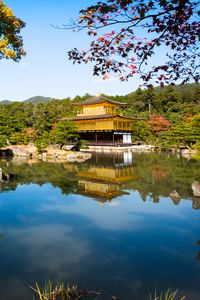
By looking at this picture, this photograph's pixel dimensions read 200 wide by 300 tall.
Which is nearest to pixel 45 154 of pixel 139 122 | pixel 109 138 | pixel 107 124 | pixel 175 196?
pixel 107 124

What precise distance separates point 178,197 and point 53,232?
554 cm

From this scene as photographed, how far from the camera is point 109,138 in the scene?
38656 millimetres

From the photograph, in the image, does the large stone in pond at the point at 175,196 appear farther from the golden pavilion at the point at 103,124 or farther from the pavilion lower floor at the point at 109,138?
the pavilion lower floor at the point at 109,138

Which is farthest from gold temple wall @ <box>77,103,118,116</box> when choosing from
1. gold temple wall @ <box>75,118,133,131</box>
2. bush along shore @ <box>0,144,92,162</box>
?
bush along shore @ <box>0,144,92,162</box>

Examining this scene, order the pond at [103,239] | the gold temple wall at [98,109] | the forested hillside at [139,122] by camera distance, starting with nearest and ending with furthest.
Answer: the pond at [103,239] < the forested hillside at [139,122] < the gold temple wall at [98,109]

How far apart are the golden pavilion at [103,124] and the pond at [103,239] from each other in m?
23.8

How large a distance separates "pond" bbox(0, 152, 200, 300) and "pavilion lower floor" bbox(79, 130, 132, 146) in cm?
2415

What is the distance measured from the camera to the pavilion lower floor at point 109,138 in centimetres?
3783

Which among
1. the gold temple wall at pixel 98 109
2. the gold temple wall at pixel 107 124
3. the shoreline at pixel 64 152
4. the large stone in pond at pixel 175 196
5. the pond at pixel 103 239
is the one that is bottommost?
A: the pond at pixel 103 239

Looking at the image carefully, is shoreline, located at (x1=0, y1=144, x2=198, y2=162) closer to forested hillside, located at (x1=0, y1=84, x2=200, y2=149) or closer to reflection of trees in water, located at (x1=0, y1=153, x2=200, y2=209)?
forested hillside, located at (x1=0, y1=84, x2=200, y2=149)

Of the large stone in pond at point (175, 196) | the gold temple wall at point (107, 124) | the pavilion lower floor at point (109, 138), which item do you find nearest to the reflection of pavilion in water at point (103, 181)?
the large stone in pond at point (175, 196)

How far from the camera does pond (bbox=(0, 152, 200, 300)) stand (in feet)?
16.9

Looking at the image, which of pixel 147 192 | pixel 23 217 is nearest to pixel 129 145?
pixel 147 192

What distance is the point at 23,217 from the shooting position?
356 inches
